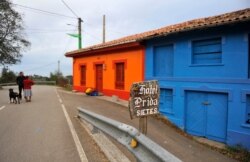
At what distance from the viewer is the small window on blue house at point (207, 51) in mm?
11539

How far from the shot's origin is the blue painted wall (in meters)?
10.4

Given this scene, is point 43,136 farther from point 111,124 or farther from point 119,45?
point 119,45

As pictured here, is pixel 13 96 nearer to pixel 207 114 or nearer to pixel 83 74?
pixel 83 74

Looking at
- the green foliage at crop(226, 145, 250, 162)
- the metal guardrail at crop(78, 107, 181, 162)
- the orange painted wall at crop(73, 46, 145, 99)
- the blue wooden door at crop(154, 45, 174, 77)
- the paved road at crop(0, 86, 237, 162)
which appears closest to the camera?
the metal guardrail at crop(78, 107, 181, 162)

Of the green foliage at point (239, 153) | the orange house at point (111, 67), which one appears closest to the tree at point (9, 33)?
the orange house at point (111, 67)

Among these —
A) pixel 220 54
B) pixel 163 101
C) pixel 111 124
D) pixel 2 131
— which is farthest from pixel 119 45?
pixel 111 124

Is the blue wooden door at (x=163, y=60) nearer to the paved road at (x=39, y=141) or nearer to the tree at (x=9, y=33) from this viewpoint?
the paved road at (x=39, y=141)

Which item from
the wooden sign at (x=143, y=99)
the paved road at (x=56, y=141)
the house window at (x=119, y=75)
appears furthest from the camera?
the house window at (x=119, y=75)

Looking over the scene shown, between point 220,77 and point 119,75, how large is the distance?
8.78 metres

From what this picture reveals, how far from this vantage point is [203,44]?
1209 centimetres

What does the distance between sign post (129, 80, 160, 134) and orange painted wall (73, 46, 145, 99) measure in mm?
10491

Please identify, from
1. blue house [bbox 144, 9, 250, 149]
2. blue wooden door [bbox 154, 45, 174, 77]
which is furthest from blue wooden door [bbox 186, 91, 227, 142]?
blue wooden door [bbox 154, 45, 174, 77]

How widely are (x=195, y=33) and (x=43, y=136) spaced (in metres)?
7.21

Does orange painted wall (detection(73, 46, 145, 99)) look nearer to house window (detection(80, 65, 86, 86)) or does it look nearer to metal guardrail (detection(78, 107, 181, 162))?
house window (detection(80, 65, 86, 86))
